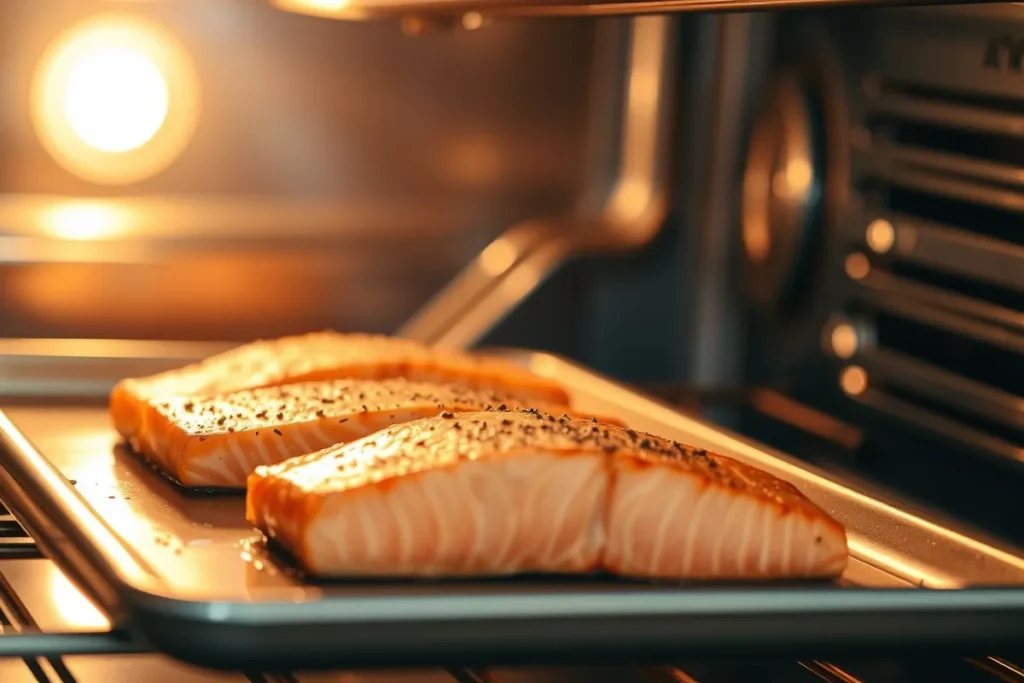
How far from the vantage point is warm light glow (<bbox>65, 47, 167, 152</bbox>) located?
8.78ft

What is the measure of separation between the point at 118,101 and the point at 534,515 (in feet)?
5.56

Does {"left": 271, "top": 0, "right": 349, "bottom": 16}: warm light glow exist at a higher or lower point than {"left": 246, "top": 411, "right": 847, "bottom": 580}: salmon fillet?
higher

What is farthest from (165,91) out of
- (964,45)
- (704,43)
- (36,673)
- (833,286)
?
(36,673)

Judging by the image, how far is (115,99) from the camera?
271 centimetres

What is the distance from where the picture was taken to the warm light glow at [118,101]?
2.68 m

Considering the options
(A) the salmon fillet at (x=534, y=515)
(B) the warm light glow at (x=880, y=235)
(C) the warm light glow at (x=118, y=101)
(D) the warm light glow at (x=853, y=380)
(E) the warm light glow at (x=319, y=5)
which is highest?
(E) the warm light glow at (x=319, y=5)

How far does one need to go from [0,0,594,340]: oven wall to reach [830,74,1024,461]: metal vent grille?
0.99m

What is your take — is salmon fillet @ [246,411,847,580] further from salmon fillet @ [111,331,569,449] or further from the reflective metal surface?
salmon fillet @ [111,331,569,449]

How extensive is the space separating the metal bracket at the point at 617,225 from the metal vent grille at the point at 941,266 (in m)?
0.67

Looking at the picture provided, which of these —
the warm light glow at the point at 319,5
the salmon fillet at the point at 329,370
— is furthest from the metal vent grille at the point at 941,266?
the warm light glow at the point at 319,5

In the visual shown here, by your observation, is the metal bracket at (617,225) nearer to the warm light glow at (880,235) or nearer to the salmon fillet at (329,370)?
the salmon fillet at (329,370)

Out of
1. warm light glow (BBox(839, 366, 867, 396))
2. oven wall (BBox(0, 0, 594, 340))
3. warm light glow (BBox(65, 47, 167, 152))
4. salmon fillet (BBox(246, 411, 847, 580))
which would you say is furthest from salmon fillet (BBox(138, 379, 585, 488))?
warm light glow (BBox(65, 47, 167, 152))

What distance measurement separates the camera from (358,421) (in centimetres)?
155

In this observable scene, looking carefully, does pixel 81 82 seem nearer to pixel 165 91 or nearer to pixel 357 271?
pixel 165 91
